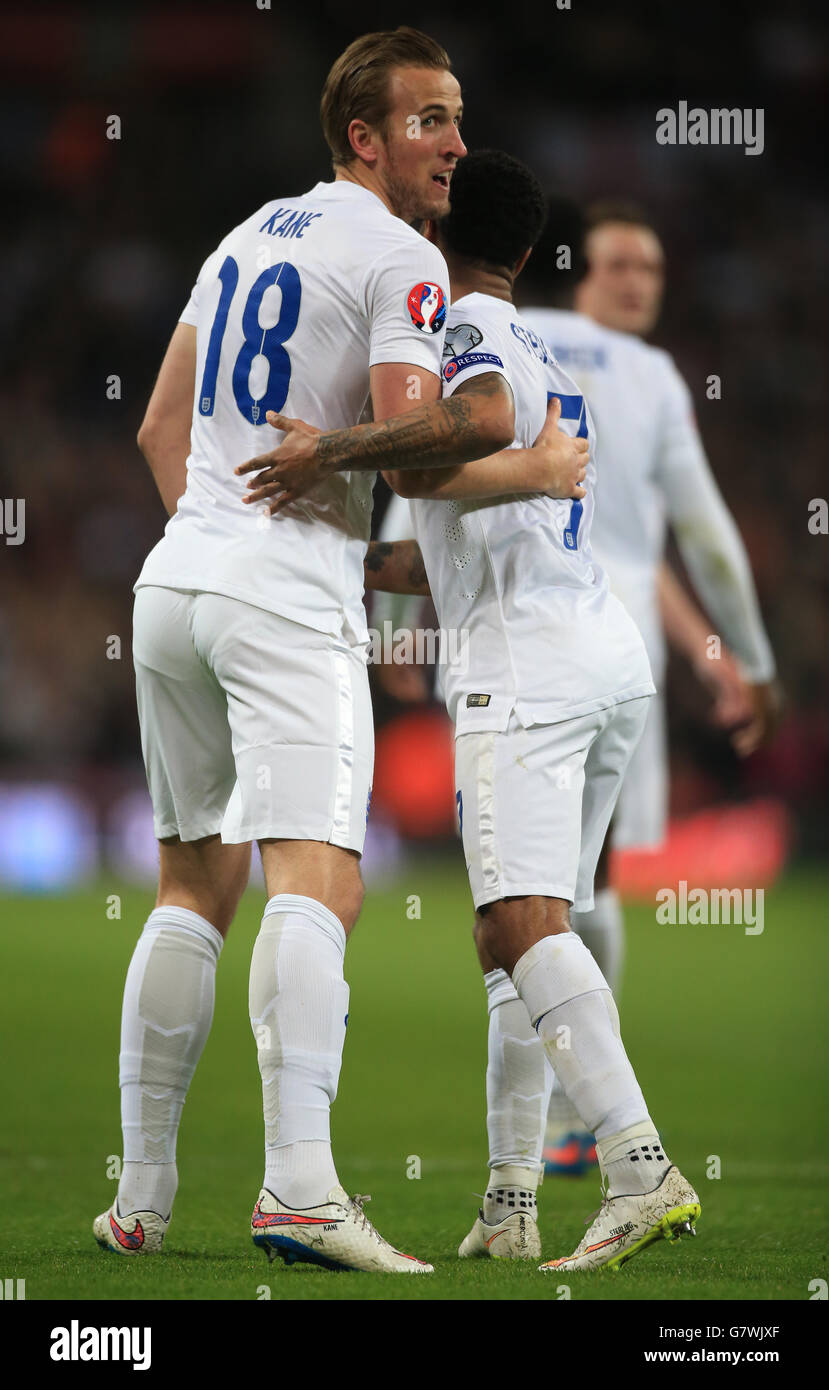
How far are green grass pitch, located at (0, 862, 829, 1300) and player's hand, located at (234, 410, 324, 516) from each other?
143 centimetres

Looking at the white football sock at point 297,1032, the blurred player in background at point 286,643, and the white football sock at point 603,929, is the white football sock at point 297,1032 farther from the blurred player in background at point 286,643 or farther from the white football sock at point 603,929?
the white football sock at point 603,929

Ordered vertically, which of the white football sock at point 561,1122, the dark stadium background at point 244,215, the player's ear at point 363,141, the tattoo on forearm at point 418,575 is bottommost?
the white football sock at point 561,1122

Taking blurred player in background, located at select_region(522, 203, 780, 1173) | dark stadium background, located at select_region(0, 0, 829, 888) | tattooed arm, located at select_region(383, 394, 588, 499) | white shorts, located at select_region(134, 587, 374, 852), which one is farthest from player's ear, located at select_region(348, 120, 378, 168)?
dark stadium background, located at select_region(0, 0, 829, 888)

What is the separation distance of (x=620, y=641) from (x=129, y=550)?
55.0ft

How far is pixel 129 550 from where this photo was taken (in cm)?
1983

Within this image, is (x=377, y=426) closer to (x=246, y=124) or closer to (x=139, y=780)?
(x=139, y=780)

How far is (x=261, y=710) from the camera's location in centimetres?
324

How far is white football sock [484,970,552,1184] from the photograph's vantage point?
139 inches

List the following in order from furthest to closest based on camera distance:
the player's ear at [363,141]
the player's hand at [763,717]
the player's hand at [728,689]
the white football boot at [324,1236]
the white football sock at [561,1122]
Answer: the player's hand at [728,689]
the player's hand at [763,717]
the white football sock at [561,1122]
the player's ear at [363,141]
the white football boot at [324,1236]

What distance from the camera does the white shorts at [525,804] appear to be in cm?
333

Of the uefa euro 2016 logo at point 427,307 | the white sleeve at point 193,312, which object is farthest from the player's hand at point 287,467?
the white sleeve at point 193,312

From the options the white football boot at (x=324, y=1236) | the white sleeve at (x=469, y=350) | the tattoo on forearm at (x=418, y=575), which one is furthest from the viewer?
the tattoo on forearm at (x=418, y=575)
